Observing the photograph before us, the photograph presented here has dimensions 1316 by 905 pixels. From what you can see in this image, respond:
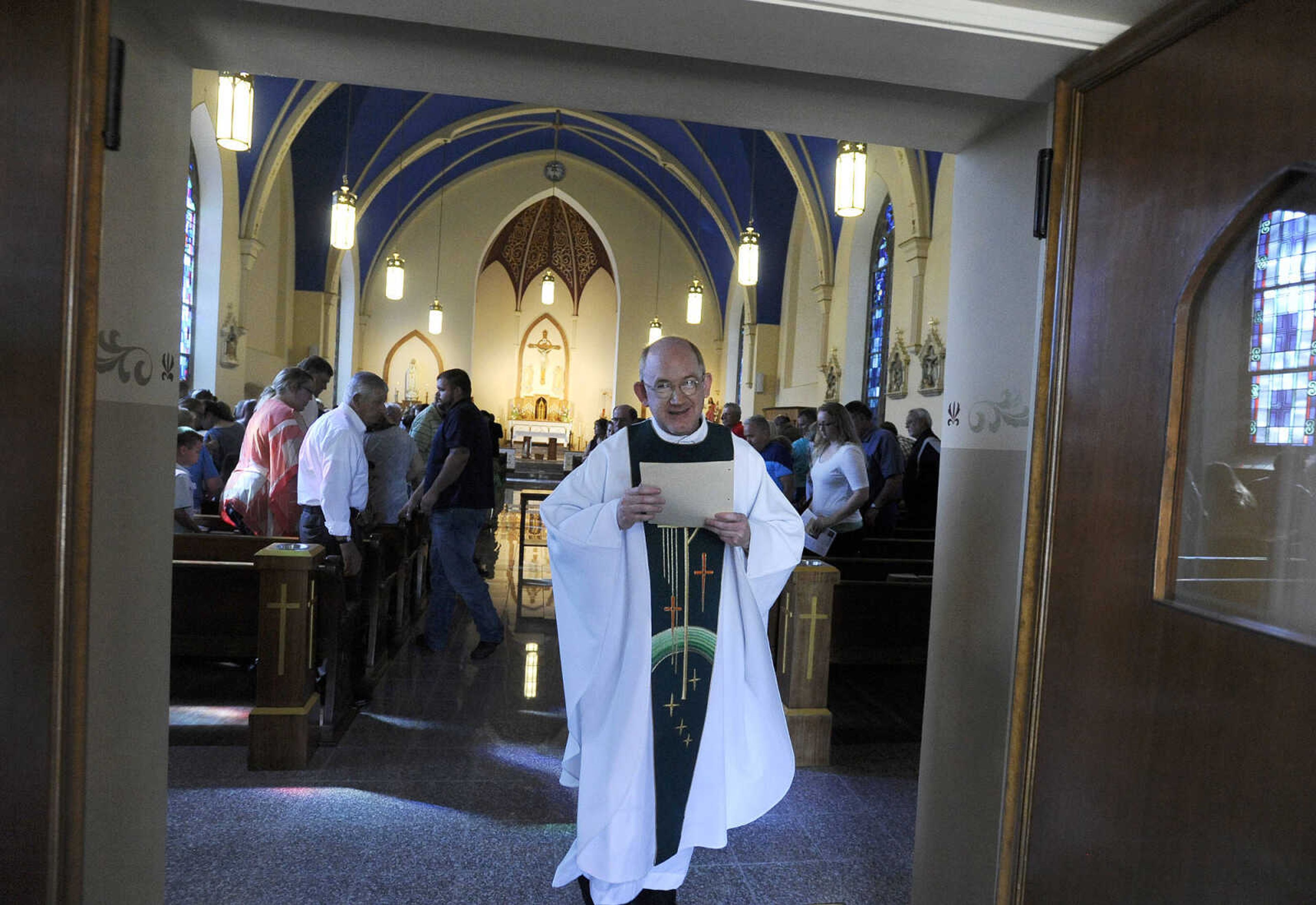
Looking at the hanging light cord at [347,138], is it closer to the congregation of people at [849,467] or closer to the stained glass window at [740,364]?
the congregation of people at [849,467]

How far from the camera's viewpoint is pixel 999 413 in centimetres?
217

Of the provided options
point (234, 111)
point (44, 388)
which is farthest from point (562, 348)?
point (44, 388)

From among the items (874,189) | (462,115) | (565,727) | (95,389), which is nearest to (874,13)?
(95,389)

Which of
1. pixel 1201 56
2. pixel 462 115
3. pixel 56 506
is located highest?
pixel 462 115

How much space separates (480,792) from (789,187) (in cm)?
1342

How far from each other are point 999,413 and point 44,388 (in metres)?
2.01

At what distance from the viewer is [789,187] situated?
15.1m

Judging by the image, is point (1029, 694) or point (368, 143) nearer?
point (1029, 694)

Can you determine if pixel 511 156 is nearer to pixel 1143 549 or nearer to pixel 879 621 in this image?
pixel 879 621

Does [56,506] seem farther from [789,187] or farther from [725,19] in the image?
[789,187]

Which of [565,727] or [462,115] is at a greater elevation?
[462,115]

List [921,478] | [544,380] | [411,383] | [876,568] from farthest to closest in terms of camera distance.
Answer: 1. [544,380]
2. [411,383]
3. [921,478]
4. [876,568]

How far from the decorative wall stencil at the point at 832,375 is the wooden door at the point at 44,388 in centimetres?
1153

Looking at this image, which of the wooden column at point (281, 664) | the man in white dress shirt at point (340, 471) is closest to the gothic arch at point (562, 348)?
the man in white dress shirt at point (340, 471)
